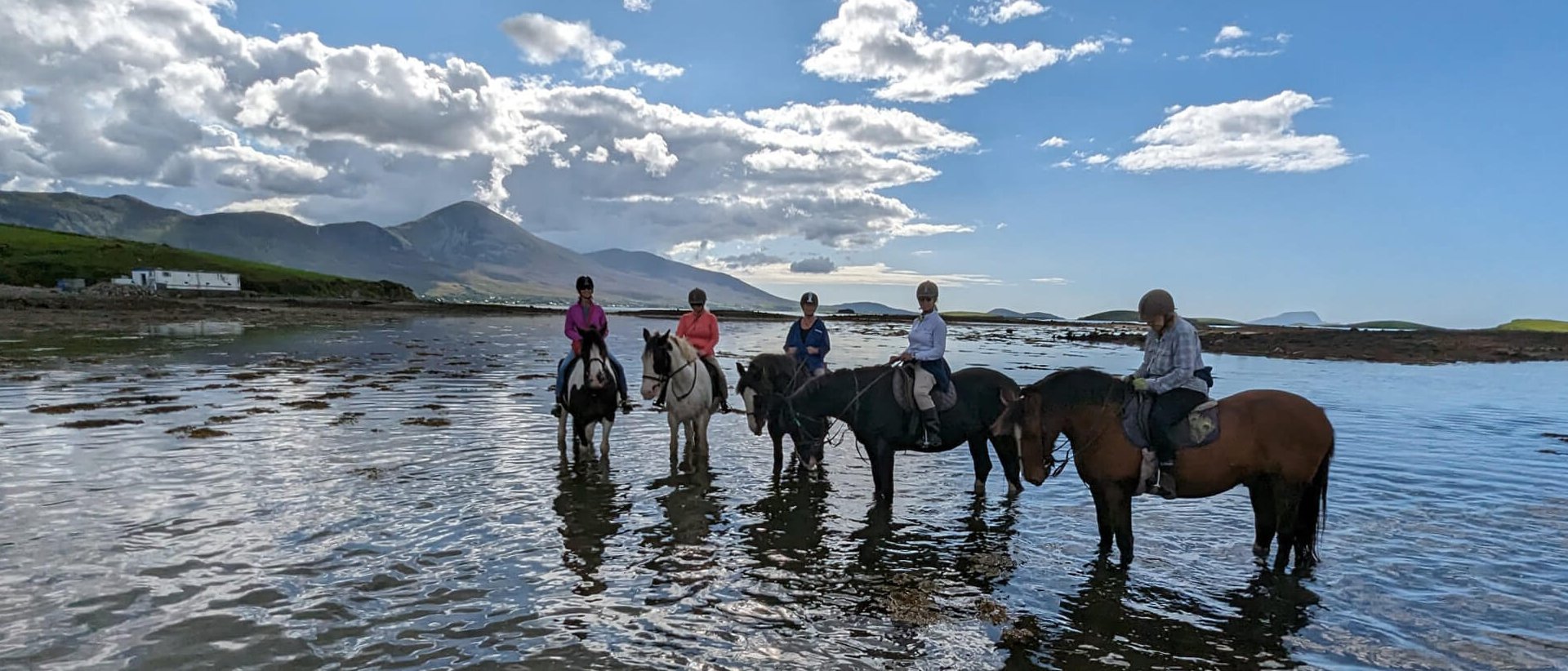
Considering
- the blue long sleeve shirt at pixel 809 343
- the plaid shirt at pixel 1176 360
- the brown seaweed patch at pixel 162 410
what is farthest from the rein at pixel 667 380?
the brown seaweed patch at pixel 162 410

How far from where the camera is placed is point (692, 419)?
13.3 meters

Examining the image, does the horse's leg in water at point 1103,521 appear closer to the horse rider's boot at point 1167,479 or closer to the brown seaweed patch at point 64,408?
the horse rider's boot at point 1167,479

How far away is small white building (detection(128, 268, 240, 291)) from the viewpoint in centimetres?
10162

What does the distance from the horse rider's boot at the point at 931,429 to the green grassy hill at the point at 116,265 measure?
4811 inches

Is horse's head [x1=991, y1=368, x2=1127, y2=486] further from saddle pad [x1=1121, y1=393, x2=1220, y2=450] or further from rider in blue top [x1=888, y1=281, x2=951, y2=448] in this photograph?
rider in blue top [x1=888, y1=281, x2=951, y2=448]

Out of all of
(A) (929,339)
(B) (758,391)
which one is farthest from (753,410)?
(A) (929,339)

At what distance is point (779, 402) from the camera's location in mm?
11688

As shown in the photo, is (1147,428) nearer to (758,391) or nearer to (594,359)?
(758,391)

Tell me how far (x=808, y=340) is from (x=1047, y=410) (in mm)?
5709

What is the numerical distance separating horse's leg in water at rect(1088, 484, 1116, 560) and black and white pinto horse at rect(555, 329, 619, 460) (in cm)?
831

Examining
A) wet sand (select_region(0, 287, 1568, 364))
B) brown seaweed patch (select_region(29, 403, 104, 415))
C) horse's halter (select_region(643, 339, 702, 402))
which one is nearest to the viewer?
horse's halter (select_region(643, 339, 702, 402))

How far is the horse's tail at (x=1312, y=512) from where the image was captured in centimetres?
775

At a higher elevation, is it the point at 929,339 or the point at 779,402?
the point at 929,339

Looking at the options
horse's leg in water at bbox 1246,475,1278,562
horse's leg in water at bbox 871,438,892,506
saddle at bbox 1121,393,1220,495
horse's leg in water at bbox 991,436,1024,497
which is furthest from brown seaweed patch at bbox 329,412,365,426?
horse's leg in water at bbox 1246,475,1278,562
